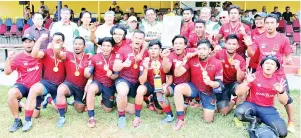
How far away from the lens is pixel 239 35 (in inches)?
248

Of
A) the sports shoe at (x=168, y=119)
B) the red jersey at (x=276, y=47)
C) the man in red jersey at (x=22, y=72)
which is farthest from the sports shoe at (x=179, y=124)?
the man in red jersey at (x=22, y=72)

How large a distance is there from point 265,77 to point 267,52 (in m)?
0.63

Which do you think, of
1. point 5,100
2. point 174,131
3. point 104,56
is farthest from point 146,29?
point 5,100

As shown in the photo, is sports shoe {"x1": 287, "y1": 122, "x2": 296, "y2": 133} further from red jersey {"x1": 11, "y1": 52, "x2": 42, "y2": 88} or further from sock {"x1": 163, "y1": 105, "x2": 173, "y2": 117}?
red jersey {"x1": 11, "y1": 52, "x2": 42, "y2": 88}

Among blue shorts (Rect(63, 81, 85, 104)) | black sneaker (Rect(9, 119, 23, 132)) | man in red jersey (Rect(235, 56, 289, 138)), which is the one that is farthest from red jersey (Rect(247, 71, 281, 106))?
black sneaker (Rect(9, 119, 23, 132))

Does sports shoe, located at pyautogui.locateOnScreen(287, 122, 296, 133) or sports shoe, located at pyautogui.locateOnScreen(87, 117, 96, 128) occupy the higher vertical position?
sports shoe, located at pyautogui.locateOnScreen(87, 117, 96, 128)

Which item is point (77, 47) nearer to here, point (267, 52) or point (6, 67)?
point (6, 67)

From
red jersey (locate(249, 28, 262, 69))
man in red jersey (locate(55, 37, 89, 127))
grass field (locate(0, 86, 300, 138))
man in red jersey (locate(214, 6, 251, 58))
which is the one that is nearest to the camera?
grass field (locate(0, 86, 300, 138))

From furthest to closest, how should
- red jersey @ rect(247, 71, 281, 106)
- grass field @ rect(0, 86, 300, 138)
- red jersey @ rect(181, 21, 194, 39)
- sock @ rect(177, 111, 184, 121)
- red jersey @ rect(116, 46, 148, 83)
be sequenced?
red jersey @ rect(181, 21, 194, 39)
red jersey @ rect(116, 46, 148, 83)
sock @ rect(177, 111, 184, 121)
grass field @ rect(0, 86, 300, 138)
red jersey @ rect(247, 71, 281, 106)

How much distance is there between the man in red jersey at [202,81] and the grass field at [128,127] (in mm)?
191

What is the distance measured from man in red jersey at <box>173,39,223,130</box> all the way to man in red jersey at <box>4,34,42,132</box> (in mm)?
2216

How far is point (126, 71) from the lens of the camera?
5.98 metres

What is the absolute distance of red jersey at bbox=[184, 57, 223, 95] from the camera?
5.62 meters

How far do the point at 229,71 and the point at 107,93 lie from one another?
2032 millimetres
